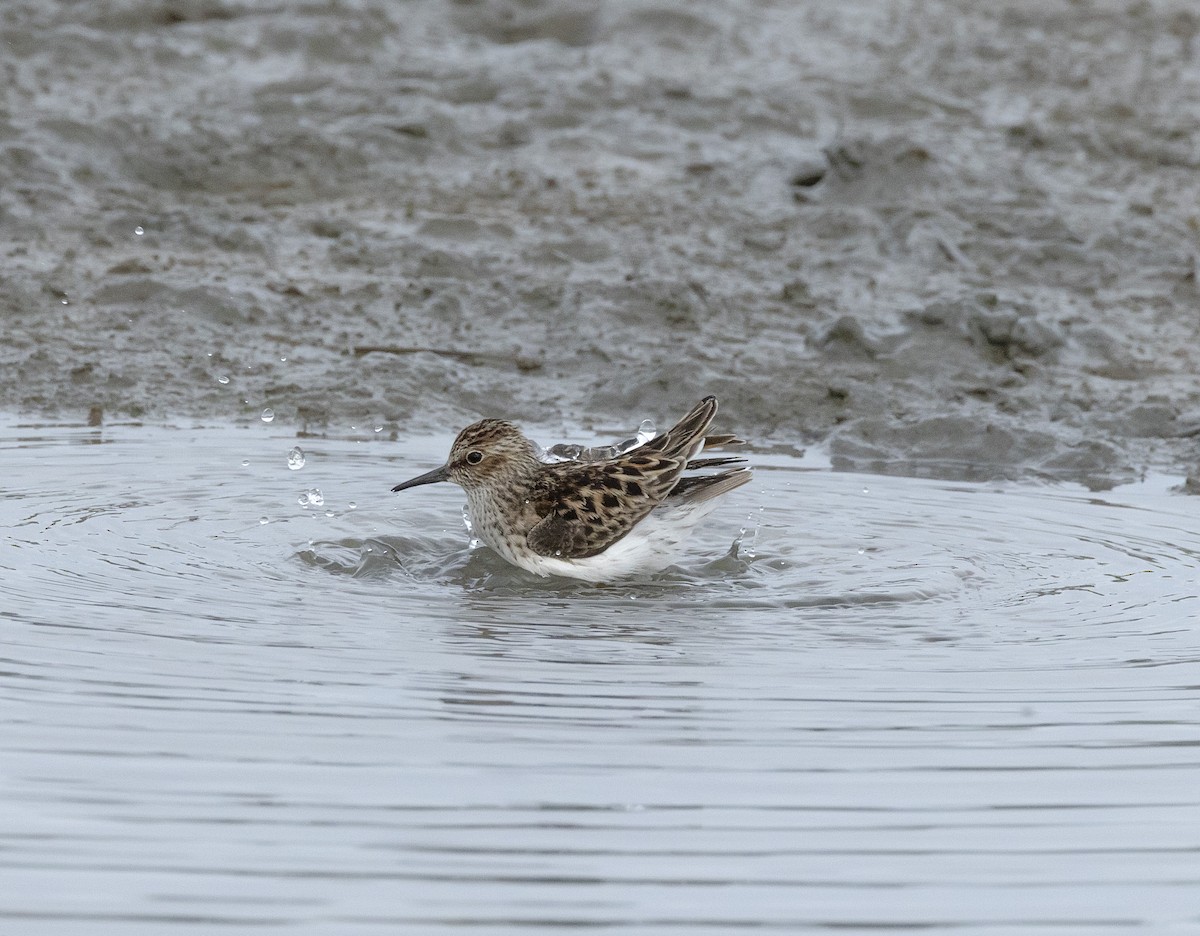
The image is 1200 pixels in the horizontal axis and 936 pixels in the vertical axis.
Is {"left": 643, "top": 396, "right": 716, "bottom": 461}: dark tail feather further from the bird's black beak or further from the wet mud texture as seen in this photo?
the wet mud texture

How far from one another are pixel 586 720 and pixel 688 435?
9.28ft

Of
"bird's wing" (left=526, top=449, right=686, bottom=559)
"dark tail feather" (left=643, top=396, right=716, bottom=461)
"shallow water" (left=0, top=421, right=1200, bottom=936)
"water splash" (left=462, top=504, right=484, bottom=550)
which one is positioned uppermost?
"dark tail feather" (left=643, top=396, right=716, bottom=461)

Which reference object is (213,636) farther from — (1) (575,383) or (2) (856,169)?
(2) (856,169)

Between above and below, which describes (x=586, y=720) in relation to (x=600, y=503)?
below

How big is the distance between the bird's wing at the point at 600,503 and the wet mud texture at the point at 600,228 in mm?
2188

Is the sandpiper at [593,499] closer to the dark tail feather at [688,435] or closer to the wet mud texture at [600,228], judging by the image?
the dark tail feather at [688,435]

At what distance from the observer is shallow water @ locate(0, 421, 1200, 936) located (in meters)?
4.82

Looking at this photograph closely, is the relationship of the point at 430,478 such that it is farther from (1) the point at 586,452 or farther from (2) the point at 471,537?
(1) the point at 586,452

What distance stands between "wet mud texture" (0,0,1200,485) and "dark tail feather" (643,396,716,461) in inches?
78.7

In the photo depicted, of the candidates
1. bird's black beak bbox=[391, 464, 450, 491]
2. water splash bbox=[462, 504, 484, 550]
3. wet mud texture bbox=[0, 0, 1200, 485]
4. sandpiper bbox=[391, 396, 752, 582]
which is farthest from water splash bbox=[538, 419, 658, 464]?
wet mud texture bbox=[0, 0, 1200, 485]

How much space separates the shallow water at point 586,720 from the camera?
190 inches

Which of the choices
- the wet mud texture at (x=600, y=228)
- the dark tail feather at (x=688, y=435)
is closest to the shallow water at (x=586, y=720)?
the dark tail feather at (x=688, y=435)

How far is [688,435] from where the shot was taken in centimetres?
864

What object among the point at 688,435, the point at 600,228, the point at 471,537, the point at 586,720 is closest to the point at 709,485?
the point at 688,435
